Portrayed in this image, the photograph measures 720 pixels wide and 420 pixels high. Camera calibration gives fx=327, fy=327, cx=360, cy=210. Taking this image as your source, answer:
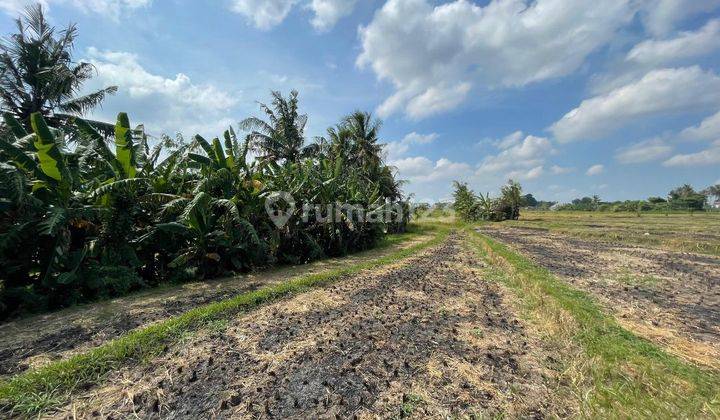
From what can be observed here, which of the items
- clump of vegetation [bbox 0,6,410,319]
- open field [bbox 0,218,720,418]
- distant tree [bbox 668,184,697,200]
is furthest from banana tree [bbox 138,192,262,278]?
distant tree [bbox 668,184,697,200]

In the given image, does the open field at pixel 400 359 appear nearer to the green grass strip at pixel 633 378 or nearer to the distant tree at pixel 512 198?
the green grass strip at pixel 633 378

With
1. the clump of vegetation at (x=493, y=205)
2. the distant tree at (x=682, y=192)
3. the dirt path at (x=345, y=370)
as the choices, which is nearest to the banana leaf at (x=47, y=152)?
the dirt path at (x=345, y=370)

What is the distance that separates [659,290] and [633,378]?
5.20 meters

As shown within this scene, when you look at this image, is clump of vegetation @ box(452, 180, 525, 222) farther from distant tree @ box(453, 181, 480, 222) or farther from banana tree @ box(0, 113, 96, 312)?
banana tree @ box(0, 113, 96, 312)

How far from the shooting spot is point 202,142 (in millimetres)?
9711

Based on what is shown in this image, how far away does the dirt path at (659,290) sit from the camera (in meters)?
4.52

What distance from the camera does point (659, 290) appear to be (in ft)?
23.1

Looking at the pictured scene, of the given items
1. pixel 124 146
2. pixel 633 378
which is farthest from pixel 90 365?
pixel 124 146

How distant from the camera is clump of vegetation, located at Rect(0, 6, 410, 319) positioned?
6.45 metres

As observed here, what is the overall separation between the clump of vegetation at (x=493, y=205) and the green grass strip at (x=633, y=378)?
4084 centimetres

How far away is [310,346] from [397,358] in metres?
1.17

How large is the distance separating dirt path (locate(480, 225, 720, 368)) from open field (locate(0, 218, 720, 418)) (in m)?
0.05

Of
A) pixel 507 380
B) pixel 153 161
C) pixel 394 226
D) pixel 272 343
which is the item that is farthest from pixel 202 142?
pixel 394 226

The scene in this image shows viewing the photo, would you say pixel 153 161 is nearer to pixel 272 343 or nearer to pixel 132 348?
pixel 132 348
